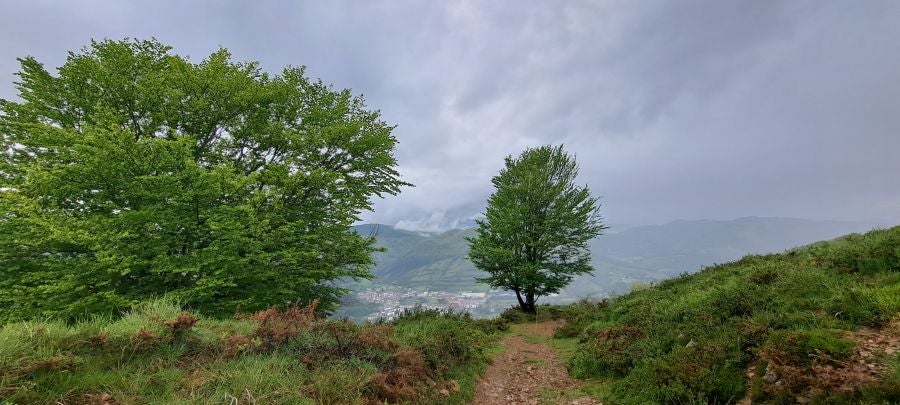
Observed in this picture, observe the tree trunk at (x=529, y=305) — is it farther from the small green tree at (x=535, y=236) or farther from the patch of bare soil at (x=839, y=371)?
the patch of bare soil at (x=839, y=371)

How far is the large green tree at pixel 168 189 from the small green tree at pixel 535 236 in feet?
A: 36.1

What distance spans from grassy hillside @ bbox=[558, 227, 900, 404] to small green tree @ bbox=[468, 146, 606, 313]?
1296 centimetres

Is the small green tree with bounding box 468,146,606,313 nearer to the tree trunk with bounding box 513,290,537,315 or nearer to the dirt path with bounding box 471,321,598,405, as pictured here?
the tree trunk with bounding box 513,290,537,315

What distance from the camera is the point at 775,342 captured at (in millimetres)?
6527

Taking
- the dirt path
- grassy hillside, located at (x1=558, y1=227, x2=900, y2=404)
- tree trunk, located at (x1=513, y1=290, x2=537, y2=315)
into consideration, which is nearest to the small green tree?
tree trunk, located at (x1=513, y1=290, x2=537, y2=315)

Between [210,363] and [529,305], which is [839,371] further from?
[529,305]

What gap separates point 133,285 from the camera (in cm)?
1234

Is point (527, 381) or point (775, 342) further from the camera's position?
point (527, 381)

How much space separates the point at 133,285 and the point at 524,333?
18715 millimetres

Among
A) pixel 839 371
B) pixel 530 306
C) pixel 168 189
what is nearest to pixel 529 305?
pixel 530 306

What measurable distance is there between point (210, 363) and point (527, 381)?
8676 millimetres

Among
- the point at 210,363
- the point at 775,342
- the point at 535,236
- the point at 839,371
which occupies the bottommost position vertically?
the point at 839,371

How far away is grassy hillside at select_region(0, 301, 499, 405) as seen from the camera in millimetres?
4461

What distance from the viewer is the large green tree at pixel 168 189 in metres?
11.1
